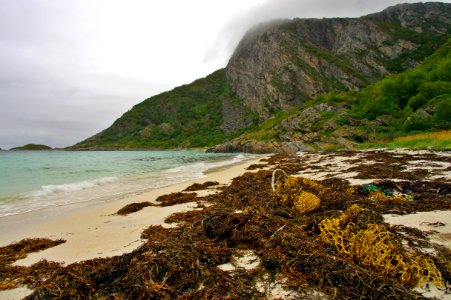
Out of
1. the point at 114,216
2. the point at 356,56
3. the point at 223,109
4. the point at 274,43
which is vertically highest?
the point at 274,43

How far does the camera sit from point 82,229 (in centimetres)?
636

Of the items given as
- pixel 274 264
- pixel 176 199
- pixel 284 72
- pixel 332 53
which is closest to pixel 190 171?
pixel 176 199

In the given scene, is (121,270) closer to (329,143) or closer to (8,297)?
(8,297)

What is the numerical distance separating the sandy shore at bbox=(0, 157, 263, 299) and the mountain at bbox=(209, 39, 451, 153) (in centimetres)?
3144

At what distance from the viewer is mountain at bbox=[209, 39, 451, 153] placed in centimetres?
3055

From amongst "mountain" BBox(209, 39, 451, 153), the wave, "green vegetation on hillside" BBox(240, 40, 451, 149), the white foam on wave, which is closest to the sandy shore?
the wave

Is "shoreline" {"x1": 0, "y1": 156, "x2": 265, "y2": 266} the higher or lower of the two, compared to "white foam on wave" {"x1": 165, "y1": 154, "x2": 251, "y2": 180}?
higher

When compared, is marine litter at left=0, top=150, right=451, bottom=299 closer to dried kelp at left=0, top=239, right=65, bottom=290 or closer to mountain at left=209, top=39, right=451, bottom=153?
dried kelp at left=0, top=239, right=65, bottom=290

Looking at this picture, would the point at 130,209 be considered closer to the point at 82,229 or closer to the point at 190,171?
the point at 82,229

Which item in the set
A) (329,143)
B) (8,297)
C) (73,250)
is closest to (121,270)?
(8,297)

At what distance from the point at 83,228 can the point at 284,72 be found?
117208 mm

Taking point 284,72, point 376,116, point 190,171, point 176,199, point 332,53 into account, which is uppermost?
point 332,53

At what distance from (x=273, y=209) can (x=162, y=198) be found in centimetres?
517

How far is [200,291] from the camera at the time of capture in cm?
275
